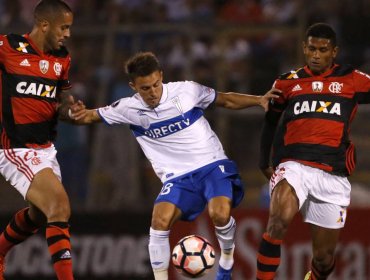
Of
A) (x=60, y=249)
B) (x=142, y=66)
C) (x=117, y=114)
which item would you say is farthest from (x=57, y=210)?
(x=142, y=66)

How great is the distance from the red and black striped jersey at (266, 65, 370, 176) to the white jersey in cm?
65

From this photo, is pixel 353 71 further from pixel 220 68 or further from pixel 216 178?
pixel 220 68

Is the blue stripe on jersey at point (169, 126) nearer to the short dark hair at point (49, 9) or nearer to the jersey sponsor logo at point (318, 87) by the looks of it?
the jersey sponsor logo at point (318, 87)

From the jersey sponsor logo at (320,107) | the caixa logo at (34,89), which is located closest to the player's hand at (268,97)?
the jersey sponsor logo at (320,107)

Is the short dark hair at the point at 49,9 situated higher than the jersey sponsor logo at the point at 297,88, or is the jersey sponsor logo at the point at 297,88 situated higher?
the short dark hair at the point at 49,9

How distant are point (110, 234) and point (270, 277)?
4.24m

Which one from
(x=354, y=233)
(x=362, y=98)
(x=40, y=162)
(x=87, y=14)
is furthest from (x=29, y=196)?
(x=87, y=14)

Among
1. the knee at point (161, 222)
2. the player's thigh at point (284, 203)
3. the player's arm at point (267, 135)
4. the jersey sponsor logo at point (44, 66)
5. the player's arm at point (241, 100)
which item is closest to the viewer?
the player's thigh at point (284, 203)

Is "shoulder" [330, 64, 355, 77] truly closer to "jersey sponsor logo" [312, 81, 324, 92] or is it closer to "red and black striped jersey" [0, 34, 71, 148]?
"jersey sponsor logo" [312, 81, 324, 92]

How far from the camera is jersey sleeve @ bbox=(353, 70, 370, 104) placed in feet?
26.4

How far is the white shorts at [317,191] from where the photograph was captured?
7.84 metres

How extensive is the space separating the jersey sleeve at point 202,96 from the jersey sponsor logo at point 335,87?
99 centimetres

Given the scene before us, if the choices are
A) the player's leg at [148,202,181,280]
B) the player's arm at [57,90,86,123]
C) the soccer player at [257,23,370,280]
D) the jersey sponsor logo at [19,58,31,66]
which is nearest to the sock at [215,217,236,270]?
the soccer player at [257,23,370,280]

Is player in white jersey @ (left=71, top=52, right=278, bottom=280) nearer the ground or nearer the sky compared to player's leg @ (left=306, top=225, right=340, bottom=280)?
nearer the sky
